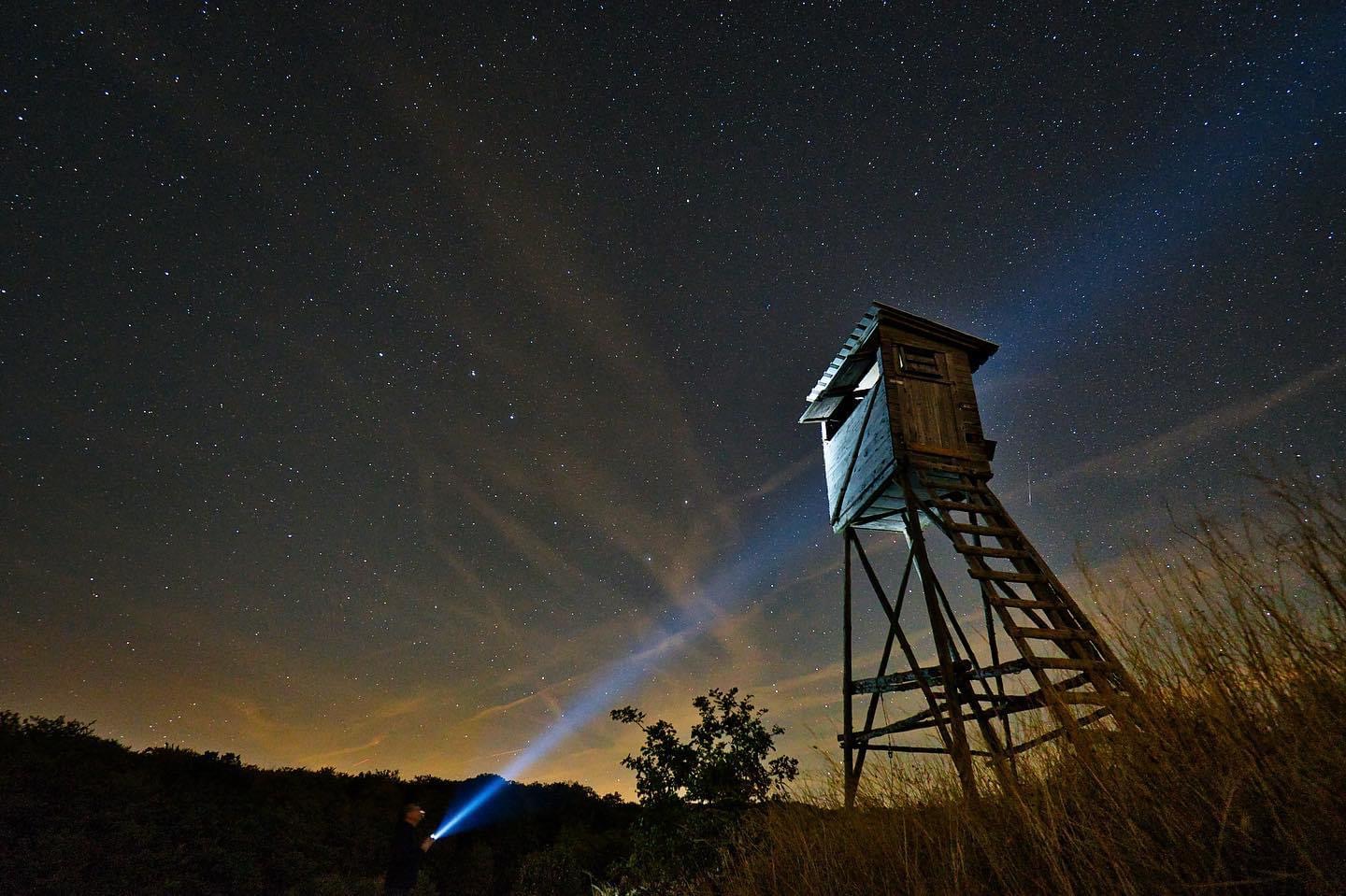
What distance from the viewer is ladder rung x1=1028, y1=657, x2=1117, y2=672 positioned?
6.20 meters

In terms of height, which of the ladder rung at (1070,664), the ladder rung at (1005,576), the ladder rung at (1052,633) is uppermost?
the ladder rung at (1005,576)

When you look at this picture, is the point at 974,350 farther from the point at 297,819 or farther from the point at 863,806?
the point at 297,819

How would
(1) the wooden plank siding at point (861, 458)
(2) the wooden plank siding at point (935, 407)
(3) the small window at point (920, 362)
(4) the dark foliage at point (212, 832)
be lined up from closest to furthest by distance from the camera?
(2) the wooden plank siding at point (935, 407)
(1) the wooden plank siding at point (861, 458)
(3) the small window at point (920, 362)
(4) the dark foliage at point (212, 832)

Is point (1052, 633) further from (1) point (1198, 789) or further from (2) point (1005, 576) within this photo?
(1) point (1198, 789)

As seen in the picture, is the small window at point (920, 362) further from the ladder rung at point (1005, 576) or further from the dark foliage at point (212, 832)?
the dark foliage at point (212, 832)

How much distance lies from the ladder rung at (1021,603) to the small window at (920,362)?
13.0 ft

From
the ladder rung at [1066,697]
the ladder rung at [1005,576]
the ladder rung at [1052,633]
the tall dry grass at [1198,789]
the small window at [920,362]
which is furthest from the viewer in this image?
the small window at [920,362]

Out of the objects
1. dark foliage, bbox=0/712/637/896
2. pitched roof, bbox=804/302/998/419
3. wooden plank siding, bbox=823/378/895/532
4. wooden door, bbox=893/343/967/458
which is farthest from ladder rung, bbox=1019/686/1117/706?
dark foliage, bbox=0/712/637/896

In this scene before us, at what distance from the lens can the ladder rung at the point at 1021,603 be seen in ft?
22.2

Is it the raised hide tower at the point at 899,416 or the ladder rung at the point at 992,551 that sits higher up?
the raised hide tower at the point at 899,416

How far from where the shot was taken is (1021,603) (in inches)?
277

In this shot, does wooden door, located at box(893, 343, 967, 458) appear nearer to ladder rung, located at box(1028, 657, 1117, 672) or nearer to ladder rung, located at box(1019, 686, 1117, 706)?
ladder rung, located at box(1028, 657, 1117, 672)

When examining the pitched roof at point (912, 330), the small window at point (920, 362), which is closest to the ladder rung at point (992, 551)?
the small window at point (920, 362)

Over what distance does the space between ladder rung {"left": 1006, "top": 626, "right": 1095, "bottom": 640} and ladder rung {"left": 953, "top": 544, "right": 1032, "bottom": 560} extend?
1.02 m
